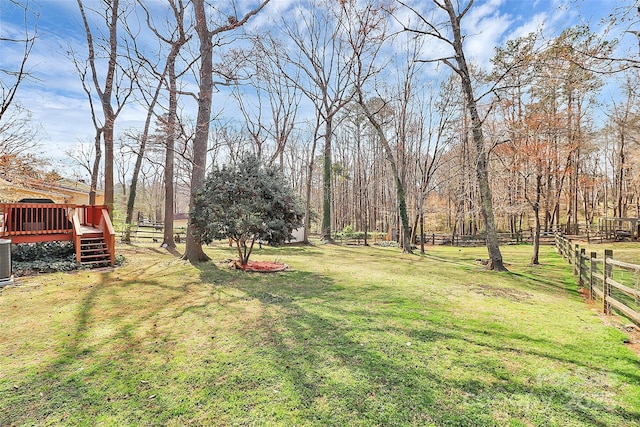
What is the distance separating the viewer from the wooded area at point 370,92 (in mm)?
9148

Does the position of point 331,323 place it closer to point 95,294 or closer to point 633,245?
point 95,294

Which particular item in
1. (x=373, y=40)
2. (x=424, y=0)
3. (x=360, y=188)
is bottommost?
(x=360, y=188)

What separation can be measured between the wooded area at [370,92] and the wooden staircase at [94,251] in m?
2.30

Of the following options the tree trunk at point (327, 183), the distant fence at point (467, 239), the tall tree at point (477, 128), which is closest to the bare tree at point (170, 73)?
the tall tree at point (477, 128)

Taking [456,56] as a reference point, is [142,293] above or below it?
below

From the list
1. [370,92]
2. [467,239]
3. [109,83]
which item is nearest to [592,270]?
[370,92]

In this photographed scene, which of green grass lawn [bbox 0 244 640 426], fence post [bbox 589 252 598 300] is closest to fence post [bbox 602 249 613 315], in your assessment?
green grass lawn [bbox 0 244 640 426]

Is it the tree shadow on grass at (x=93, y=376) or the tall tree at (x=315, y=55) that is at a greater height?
the tall tree at (x=315, y=55)

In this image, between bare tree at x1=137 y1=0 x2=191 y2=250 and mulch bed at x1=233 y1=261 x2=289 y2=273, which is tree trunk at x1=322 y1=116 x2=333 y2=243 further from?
mulch bed at x1=233 y1=261 x2=289 y2=273

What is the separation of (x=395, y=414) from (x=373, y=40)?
13.2 m

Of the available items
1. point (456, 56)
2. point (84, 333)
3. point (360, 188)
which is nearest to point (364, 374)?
point (84, 333)

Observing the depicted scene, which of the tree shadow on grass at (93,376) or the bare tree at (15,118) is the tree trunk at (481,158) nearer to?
the tree shadow on grass at (93,376)

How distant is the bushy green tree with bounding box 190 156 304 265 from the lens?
24.0 feet

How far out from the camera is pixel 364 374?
2877 mm
